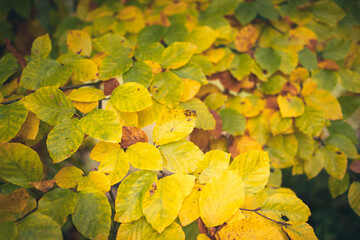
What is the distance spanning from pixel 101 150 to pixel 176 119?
0.57ft

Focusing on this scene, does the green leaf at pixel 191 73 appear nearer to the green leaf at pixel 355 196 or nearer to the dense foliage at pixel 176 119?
the dense foliage at pixel 176 119

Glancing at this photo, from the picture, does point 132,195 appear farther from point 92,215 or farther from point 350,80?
point 350,80

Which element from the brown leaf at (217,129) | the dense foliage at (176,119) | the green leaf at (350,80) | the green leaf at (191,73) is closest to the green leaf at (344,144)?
the dense foliage at (176,119)

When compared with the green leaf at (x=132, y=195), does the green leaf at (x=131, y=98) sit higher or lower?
higher

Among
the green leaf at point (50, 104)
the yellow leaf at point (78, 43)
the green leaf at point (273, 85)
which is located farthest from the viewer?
the green leaf at point (273, 85)

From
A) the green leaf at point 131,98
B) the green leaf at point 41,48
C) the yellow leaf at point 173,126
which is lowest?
the yellow leaf at point 173,126

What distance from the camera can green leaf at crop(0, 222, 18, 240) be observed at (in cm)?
34

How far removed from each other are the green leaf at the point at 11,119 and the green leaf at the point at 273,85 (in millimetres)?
723

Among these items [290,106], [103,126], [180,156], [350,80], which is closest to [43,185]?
[103,126]

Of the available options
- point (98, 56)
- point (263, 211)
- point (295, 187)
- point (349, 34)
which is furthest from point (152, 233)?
point (295, 187)

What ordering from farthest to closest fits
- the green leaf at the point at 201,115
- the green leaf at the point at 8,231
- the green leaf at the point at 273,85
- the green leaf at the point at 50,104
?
the green leaf at the point at 273,85 < the green leaf at the point at 201,115 < the green leaf at the point at 50,104 < the green leaf at the point at 8,231

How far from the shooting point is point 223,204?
0.39 meters

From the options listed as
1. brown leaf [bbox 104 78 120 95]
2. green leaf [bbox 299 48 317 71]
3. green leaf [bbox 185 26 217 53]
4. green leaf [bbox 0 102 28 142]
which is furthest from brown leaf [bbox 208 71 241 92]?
green leaf [bbox 0 102 28 142]

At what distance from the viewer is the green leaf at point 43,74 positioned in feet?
1.76
